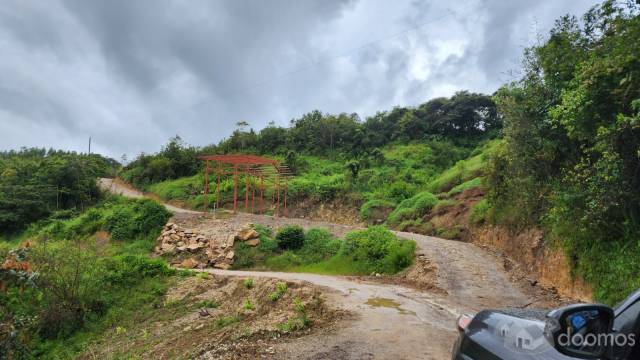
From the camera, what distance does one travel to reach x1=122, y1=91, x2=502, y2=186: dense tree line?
127ft

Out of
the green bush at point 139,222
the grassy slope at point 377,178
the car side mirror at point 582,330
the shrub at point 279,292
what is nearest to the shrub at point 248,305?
the shrub at point 279,292

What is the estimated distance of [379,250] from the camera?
1520 cm

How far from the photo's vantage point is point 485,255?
14.4 metres

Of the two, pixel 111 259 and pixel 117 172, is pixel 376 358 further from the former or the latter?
pixel 117 172

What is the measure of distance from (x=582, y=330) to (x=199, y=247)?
18.6m

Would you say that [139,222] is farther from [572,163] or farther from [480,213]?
[572,163]

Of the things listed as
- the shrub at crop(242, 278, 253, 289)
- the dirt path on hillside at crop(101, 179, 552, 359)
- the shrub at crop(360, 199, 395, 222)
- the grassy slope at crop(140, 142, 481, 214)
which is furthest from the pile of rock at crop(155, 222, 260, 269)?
the grassy slope at crop(140, 142, 481, 214)

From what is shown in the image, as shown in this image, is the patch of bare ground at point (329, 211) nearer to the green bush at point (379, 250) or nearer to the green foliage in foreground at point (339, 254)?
the green foliage in foreground at point (339, 254)

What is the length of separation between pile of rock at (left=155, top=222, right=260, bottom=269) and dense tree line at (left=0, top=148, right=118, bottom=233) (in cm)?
1747

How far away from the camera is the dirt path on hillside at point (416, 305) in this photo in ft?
21.0

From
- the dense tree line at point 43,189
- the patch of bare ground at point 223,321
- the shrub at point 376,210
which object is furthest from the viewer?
the dense tree line at point 43,189

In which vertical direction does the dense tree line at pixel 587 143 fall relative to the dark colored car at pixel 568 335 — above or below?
above

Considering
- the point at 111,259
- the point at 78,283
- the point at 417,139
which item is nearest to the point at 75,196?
the point at 111,259

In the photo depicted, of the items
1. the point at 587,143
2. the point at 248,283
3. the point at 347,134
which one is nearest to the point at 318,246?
the point at 248,283
